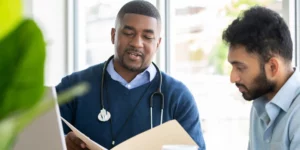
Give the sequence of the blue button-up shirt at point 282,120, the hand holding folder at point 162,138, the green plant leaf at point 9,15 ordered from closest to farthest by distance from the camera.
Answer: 1. the green plant leaf at point 9,15
2. the hand holding folder at point 162,138
3. the blue button-up shirt at point 282,120

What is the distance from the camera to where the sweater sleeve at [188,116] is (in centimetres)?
168

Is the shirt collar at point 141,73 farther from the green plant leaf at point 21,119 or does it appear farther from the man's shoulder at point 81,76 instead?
the green plant leaf at point 21,119

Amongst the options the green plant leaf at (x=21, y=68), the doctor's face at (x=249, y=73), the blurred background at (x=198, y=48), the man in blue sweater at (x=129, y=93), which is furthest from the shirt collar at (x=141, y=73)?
the green plant leaf at (x=21, y=68)

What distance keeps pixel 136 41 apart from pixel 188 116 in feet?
1.22

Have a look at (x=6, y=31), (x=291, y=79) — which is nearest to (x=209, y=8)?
(x=291, y=79)

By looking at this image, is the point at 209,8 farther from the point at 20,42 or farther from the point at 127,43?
the point at 20,42

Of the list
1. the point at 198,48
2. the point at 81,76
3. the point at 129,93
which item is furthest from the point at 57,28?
the point at 129,93

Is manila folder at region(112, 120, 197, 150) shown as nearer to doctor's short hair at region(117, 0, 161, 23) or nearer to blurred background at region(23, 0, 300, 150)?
doctor's short hair at region(117, 0, 161, 23)

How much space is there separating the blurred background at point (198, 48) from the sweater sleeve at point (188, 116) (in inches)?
60.8

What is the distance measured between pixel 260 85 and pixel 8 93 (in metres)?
1.47

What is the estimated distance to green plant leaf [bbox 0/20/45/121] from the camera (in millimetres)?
198

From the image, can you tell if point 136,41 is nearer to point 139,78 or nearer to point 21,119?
point 139,78

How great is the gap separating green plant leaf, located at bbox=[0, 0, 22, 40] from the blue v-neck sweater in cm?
148

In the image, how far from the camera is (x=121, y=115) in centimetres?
174
